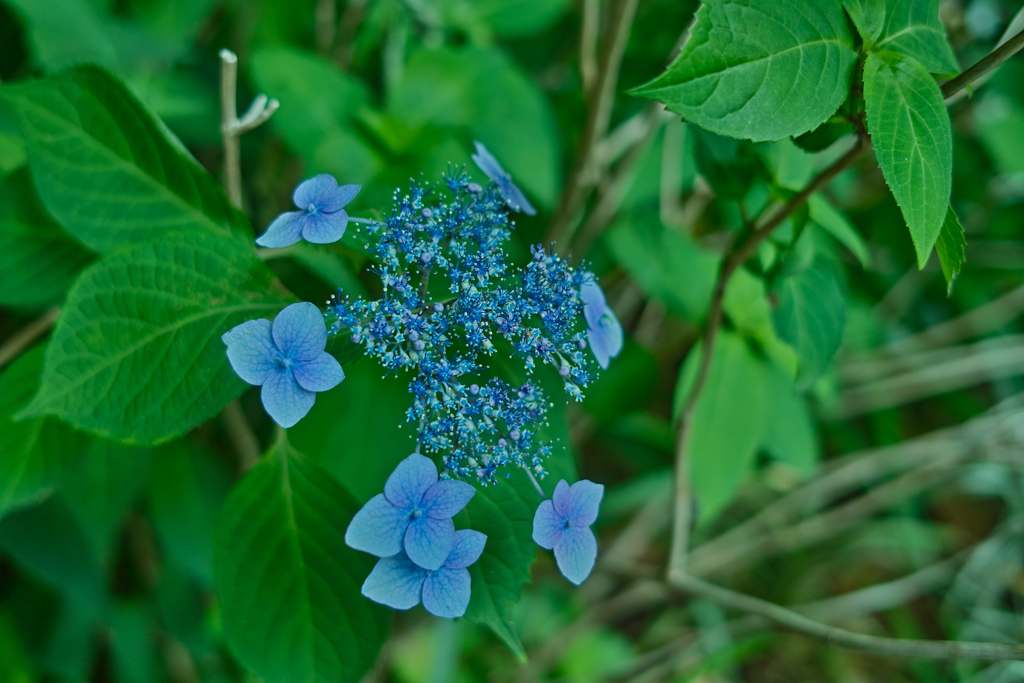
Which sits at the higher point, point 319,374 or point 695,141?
point 319,374

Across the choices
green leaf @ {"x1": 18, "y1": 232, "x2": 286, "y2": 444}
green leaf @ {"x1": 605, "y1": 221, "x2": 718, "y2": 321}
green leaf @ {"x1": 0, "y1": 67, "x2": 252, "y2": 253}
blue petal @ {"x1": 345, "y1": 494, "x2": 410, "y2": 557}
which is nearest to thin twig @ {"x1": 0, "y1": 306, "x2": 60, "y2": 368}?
green leaf @ {"x1": 0, "y1": 67, "x2": 252, "y2": 253}

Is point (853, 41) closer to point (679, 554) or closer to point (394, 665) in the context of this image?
Answer: point (679, 554)

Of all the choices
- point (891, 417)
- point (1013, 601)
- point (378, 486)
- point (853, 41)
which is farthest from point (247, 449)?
point (1013, 601)

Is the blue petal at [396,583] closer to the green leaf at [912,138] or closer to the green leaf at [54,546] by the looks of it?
the green leaf at [912,138]

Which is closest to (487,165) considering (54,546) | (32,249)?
(32,249)

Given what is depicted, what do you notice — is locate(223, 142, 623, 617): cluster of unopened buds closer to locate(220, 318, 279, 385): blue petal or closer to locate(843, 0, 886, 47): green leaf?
locate(220, 318, 279, 385): blue petal

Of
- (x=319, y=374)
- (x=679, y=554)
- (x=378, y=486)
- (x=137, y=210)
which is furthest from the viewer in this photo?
(x=679, y=554)

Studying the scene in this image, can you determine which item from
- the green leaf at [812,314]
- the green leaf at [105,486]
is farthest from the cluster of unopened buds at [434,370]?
the green leaf at [105,486]

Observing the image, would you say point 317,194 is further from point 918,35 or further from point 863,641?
point 863,641
